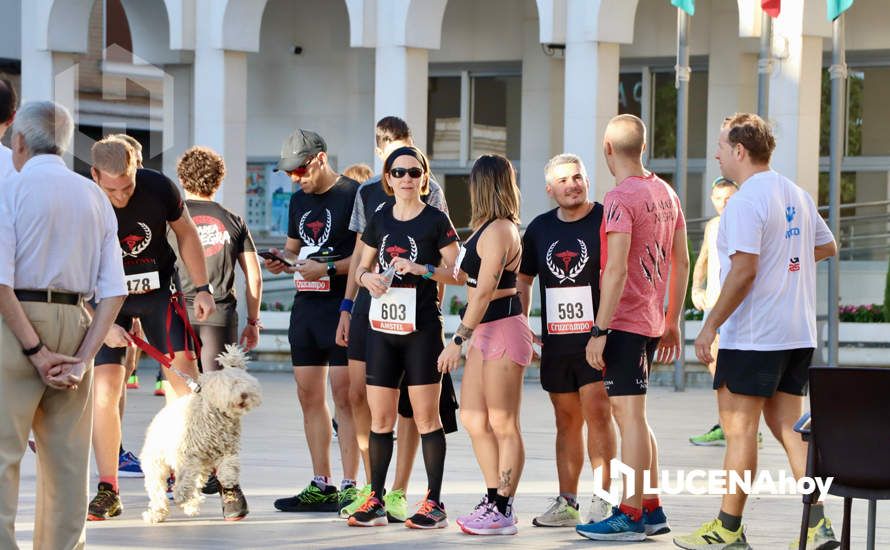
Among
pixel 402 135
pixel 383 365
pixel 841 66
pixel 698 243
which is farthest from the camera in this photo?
pixel 698 243

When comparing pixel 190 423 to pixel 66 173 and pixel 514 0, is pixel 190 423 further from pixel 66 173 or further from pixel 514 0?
pixel 514 0

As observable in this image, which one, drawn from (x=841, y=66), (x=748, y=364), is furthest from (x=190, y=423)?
(x=841, y=66)

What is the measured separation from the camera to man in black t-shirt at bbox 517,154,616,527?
773 cm

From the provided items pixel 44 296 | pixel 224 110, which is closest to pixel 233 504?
pixel 44 296

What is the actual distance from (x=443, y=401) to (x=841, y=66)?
851cm

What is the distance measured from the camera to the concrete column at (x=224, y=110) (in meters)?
20.0

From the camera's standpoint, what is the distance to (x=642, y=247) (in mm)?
7488

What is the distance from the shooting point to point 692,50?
2236cm

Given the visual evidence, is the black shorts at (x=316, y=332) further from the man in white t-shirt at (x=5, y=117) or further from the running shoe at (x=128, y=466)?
the man in white t-shirt at (x=5, y=117)

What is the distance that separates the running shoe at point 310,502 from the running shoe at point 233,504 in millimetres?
374

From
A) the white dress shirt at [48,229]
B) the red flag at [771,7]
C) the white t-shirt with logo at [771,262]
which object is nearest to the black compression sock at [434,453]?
the white t-shirt with logo at [771,262]

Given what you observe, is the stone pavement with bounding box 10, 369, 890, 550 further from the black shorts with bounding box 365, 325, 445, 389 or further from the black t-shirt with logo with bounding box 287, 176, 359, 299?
the black t-shirt with logo with bounding box 287, 176, 359, 299

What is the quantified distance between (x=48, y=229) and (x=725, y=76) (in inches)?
681

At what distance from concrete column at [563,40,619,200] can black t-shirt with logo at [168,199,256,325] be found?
9.20 m
